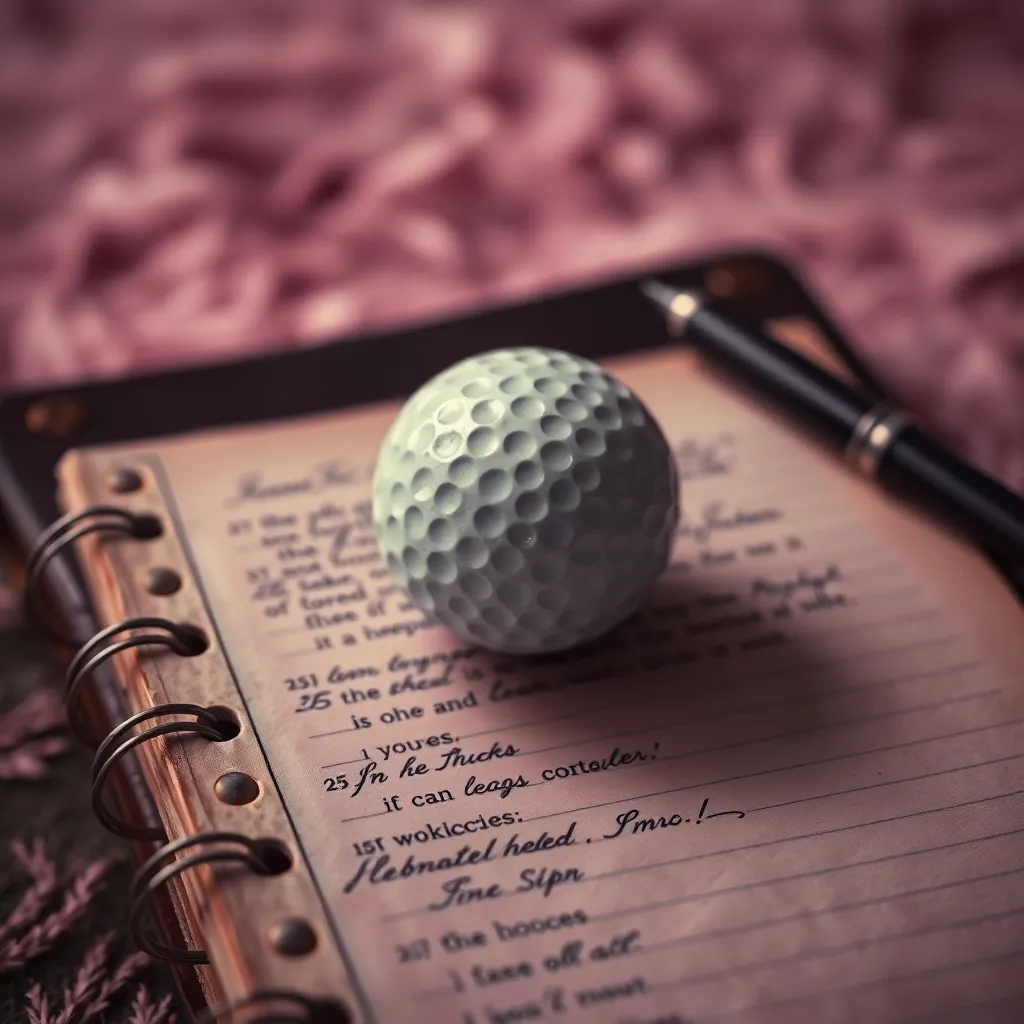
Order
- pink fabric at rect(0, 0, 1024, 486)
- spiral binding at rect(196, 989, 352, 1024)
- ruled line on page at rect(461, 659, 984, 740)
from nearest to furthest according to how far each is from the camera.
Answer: spiral binding at rect(196, 989, 352, 1024) < ruled line on page at rect(461, 659, 984, 740) < pink fabric at rect(0, 0, 1024, 486)

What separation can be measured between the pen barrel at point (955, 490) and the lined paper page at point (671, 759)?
16mm

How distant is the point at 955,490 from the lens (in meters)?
0.59

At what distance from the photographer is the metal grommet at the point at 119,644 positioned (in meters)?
0.52

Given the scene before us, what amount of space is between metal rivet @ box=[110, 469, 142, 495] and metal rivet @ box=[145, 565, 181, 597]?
5cm

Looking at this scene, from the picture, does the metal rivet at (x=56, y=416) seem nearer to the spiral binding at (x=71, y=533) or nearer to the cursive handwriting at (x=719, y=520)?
the spiral binding at (x=71, y=533)

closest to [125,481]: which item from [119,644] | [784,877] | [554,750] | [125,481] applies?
[125,481]

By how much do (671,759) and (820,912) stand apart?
0.08 metres

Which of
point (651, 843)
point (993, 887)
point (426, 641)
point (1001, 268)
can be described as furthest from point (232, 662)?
point (1001, 268)

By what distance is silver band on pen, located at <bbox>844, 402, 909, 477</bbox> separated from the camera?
2.02 ft

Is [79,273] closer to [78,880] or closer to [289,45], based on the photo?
[289,45]

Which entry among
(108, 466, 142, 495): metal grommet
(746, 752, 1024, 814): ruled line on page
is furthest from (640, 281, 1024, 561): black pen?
(108, 466, 142, 495): metal grommet

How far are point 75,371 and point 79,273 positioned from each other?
0.29ft

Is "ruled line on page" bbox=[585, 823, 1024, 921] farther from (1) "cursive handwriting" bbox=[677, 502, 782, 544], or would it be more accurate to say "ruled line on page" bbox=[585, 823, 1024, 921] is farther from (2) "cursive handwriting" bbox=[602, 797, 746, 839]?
(1) "cursive handwriting" bbox=[677, 502, 782, 544]

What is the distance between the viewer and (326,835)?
1.57 ft
